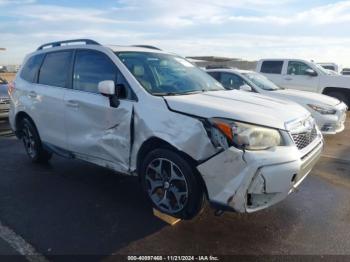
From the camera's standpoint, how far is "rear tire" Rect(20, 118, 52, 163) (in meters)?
5.83

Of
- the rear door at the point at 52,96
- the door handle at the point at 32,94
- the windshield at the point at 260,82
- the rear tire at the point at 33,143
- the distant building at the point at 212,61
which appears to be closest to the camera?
the rear door at the point at 52,96

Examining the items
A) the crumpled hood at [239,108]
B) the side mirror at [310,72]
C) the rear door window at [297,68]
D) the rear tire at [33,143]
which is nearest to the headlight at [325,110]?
the crumpled hood at [239,108]

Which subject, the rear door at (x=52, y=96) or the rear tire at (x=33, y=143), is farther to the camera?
the rear tire at (x=33, y=143)

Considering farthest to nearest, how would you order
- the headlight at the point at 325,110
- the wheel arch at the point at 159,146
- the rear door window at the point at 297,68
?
the rear door window at the point at 297,68
the headlight at the point at 325,110
the wheel arch at the point at 159,146

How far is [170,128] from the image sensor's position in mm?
3668

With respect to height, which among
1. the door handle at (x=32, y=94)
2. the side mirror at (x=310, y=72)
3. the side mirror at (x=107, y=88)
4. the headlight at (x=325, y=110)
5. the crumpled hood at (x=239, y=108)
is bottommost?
the headlight at (x=325, y=110)

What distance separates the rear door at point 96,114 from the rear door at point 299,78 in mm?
9665

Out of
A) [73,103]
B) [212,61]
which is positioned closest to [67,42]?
[73,103]

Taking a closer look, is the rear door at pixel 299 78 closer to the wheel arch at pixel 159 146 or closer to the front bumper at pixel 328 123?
the front bumper at pixel 328 123

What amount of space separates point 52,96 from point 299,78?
988 cm

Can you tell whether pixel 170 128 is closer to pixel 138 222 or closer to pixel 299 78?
pixel 138 222

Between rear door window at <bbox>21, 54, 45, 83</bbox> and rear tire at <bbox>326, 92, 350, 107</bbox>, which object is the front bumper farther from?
rear door window at <bbox>21, 54, 45, 83</bbox>

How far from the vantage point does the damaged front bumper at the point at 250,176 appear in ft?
10.6

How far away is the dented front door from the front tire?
0.39 meters
